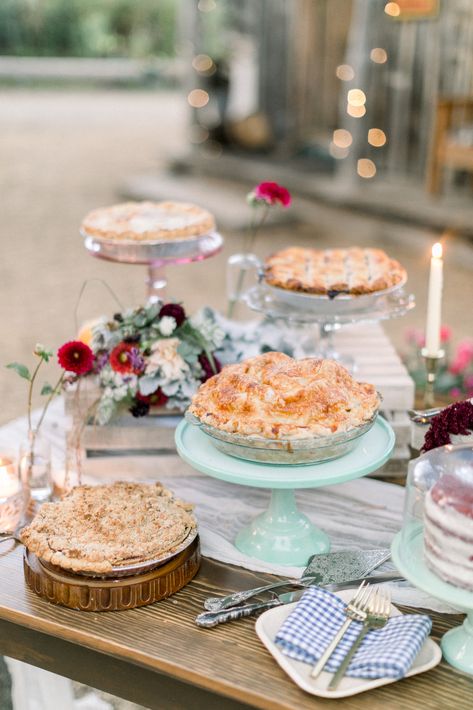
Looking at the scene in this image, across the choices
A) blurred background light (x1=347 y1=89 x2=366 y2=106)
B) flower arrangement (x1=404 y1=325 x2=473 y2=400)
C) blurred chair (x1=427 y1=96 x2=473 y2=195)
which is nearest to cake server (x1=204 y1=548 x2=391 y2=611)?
flower arrangement (x1=404 y1=325 x2=473 y2=400)

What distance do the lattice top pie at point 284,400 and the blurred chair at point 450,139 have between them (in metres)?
4.93

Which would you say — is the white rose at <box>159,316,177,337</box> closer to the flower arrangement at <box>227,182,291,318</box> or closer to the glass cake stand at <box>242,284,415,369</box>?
the glass cake stand at <box>242,284,415,369</box>

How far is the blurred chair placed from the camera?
6242mm

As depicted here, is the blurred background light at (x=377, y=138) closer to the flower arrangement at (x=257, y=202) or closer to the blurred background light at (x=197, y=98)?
the blurred background light at (x=197, y=98)

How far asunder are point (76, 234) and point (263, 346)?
5.21 meters

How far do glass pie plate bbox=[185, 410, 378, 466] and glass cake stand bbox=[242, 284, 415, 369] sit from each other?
1.79 feet

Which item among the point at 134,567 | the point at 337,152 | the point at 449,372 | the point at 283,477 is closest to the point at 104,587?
the point at 134,567

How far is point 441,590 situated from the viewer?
1238 mm

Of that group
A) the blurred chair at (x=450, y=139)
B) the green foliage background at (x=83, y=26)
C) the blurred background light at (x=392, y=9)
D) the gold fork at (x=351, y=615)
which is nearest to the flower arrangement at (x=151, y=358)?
the gold fork at (x=351, y=615)

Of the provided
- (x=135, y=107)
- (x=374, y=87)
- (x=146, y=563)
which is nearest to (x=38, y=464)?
(x=146, y=563)

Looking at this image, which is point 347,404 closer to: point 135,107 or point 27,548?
point 27,548

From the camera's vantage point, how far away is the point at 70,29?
18672 mm

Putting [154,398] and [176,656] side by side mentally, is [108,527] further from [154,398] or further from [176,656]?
[154,398]

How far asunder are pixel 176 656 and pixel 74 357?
592mm
